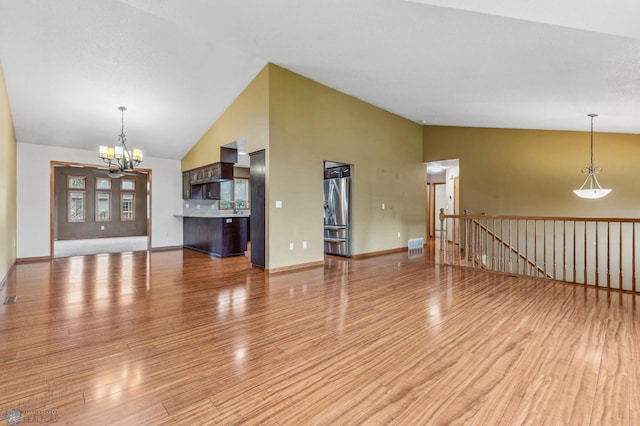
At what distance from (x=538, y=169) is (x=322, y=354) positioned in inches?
268

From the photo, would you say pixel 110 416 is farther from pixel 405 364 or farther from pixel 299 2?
pixel 299 2

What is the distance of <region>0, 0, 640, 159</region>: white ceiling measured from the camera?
9.62 feet

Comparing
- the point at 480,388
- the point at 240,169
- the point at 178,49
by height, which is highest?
the point at 178,49

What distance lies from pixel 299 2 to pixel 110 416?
11.9ft

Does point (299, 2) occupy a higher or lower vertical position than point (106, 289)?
higher

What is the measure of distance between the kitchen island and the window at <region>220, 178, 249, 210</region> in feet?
5.79

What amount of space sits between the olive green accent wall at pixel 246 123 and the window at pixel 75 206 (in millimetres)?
6418

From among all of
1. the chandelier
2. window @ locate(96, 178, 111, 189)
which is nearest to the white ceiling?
the chandelier

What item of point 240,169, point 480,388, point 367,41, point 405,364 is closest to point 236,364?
point 405,364

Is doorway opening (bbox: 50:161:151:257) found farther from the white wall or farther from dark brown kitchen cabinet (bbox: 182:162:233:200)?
the white wall

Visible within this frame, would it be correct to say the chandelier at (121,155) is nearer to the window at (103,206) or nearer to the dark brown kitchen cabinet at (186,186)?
the dark brown kitchen cabinet at (186,186)

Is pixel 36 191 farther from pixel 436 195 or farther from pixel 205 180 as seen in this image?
pixel 436 195

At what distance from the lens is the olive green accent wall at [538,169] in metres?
6.00

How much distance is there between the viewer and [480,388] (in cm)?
175
